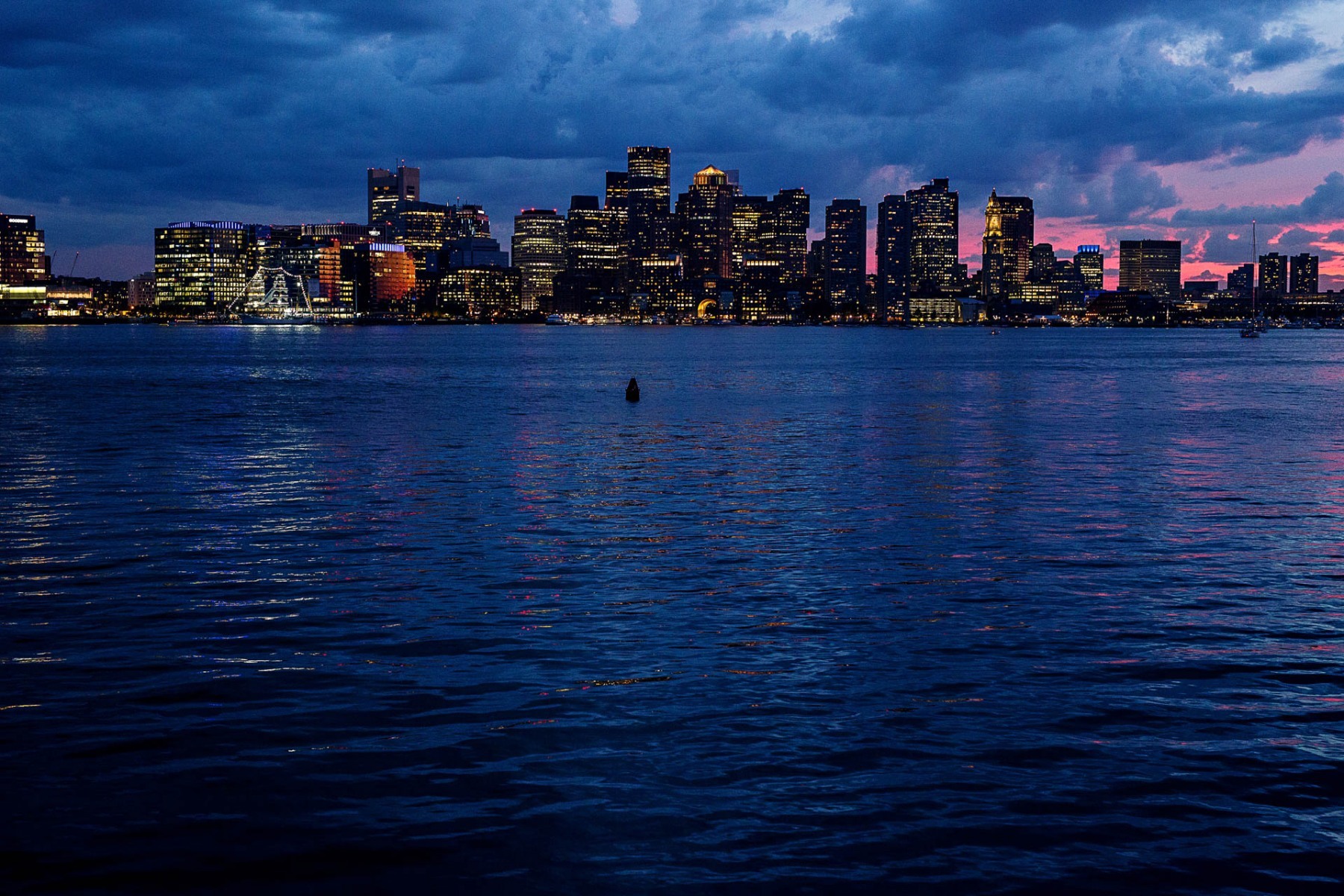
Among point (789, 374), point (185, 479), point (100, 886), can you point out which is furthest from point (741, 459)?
point (789, 374)

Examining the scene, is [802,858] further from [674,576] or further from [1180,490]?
[1180,490]

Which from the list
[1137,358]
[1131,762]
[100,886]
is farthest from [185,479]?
[1137,358]

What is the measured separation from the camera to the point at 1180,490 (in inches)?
1459

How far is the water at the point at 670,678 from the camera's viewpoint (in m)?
11.4

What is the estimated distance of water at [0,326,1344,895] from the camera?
447 inches

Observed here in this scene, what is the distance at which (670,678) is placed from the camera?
16.7 meters

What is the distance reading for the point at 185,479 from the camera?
3881cm

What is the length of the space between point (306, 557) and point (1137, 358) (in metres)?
166

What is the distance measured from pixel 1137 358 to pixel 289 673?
173089mm

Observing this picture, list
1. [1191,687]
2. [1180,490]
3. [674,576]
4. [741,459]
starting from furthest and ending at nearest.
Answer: [741,459] < [1180,490] < [674,576] < [1191,687]

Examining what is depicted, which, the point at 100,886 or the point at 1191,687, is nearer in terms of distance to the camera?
the point at 100,886

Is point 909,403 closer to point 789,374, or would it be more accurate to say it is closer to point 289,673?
point 789,374

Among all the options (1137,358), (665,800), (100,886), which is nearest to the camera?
(100,886)

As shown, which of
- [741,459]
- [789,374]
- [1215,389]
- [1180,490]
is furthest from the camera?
[789,374]
